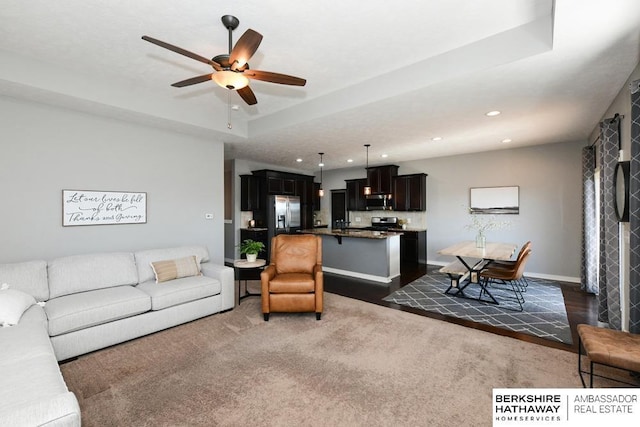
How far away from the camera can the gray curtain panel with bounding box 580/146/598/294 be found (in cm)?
446

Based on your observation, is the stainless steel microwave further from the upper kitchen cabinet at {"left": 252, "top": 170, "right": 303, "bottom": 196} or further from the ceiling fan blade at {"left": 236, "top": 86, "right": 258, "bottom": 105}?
the ceiling fan blade at {"left": 236, "top": 86, "right": 258, "bottom": 105}

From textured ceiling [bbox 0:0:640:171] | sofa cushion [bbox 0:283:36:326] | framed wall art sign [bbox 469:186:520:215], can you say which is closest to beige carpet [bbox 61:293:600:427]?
sofa cushion [bbox 0:283:36:326]

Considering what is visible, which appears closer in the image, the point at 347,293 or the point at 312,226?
the point at 347,293

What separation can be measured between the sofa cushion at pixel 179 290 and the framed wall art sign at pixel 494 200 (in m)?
5.71

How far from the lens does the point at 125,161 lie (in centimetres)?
394

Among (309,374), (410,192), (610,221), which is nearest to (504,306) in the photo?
(610,221)

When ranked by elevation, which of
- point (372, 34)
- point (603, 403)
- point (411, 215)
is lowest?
point (603, 403)

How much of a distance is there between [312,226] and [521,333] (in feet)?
20.5

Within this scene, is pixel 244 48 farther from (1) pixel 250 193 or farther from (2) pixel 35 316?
(1) pixel 250 193

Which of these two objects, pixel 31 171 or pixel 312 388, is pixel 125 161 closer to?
pixel 31 171

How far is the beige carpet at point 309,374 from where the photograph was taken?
193cm

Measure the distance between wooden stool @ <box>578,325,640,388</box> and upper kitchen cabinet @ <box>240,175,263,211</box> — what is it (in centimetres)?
658

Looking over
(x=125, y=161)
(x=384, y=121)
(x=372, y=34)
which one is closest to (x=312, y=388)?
(x=372, y=34)

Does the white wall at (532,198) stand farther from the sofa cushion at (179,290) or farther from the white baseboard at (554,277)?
the sofa cushion at (179,290)
